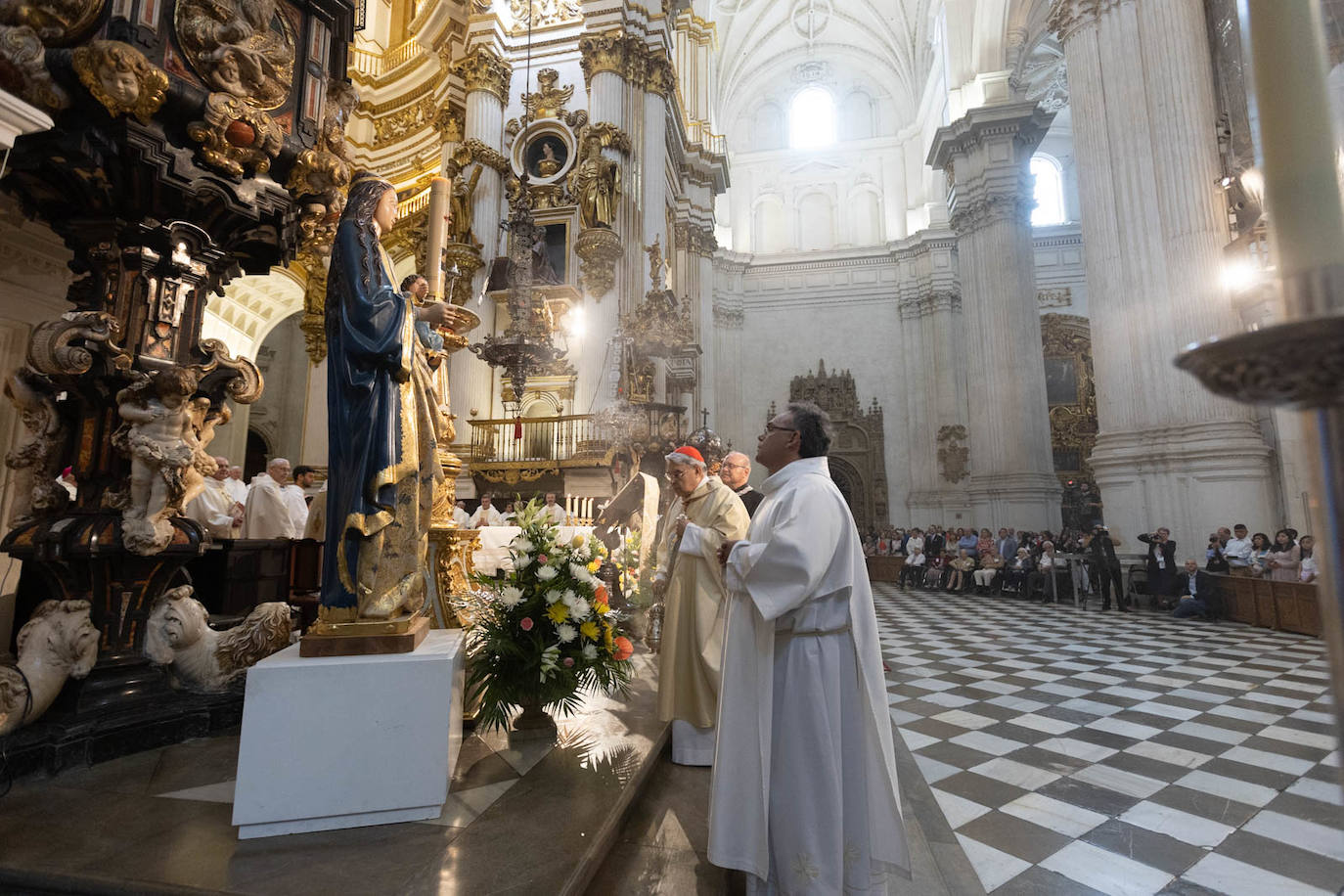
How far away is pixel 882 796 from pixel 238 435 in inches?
500

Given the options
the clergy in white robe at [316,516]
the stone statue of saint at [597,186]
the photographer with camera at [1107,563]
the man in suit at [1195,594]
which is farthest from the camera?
the stone statue of saint at [597,186]

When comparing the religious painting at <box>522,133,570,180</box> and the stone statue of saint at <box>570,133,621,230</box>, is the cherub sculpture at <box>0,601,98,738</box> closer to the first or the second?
the stone statue of saint at <box>570,133,621,230</box>

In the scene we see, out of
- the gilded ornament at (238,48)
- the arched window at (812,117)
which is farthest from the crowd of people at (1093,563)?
the arched window at (812,117)

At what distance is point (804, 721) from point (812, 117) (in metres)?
27.1

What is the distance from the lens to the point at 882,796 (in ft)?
6.60

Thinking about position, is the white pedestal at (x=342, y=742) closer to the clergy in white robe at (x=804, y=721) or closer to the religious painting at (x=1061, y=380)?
Answer: the clergy in white robe at (x=804, y=721)

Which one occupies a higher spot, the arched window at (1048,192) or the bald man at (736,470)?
the arched window at (1048,192)

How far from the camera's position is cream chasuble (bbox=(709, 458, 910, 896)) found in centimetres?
198

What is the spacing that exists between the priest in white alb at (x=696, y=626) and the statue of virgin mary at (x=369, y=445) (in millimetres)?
1197

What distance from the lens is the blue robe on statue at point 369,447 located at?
228 cm

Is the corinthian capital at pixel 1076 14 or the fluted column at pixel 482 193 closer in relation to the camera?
the corinthian capital at pixel 1076 14

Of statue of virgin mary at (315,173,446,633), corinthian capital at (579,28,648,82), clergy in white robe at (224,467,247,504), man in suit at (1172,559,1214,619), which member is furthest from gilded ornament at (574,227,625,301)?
man in suit at (1172,559,1214,619)

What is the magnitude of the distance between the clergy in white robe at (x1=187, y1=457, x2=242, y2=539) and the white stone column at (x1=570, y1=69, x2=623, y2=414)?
600cm

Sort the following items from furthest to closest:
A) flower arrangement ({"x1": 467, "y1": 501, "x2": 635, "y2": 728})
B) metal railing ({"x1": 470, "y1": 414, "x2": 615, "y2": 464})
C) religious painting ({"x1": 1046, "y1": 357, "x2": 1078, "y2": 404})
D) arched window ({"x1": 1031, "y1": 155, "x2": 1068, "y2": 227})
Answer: arched window ({"x1": 1031, "y1": 155, "x2": 1068, "y2": 227}) → religious painting ({"x1": 1046, "y1": 357, "x2": 1078, "y2": 404}) → metal railing ({"x1": 470, "y1": 414, "x2": 615, "y2": 464}) → flower arrangement ({"x1": 467, "y1": 501, "x2": 635, "y2": 728})
